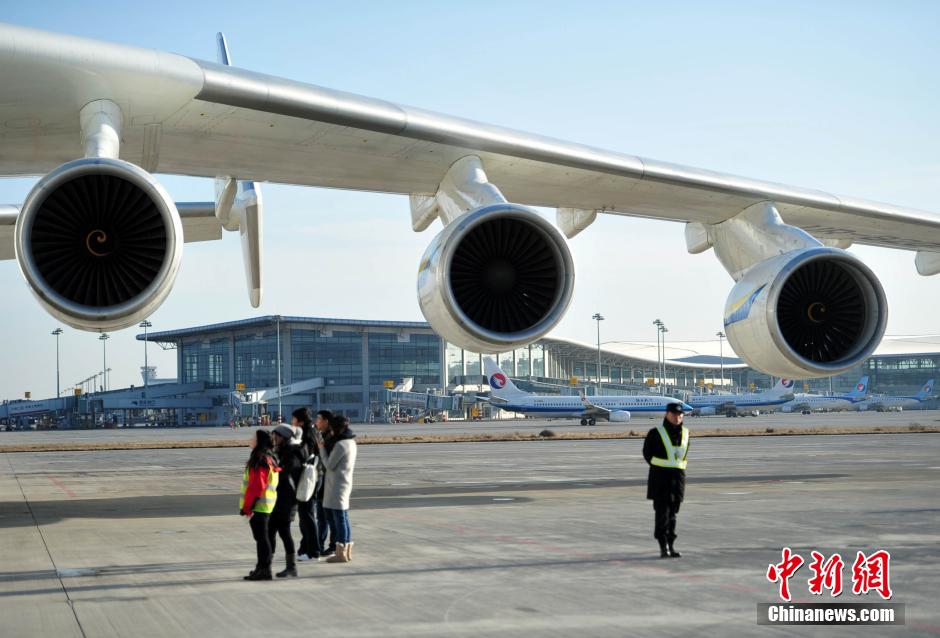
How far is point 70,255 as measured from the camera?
9.23 meters

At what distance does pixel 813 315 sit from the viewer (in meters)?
13.9

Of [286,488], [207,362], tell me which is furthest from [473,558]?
[207,362]

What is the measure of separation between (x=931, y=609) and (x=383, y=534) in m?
6.55

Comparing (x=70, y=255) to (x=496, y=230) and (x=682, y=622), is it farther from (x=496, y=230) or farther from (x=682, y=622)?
(x=682, y=622)

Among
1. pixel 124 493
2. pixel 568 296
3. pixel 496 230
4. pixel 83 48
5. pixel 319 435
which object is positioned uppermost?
pixel 83 48

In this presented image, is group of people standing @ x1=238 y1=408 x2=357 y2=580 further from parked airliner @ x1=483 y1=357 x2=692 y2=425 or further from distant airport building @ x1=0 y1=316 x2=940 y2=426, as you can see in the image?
distant airport building @ x1=0 y1=316 x2=940 y2=426

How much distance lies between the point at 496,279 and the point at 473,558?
3.26m

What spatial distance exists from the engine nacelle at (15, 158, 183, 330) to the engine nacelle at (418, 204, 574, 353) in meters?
3.10

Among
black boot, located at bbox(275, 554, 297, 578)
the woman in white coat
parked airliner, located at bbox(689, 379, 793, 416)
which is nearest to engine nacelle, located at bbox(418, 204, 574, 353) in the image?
the woman in white coat

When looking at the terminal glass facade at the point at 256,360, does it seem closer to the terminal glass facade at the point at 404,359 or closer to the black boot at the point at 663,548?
the terminal glass facade at the point at 404,359

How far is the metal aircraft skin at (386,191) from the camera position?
9.25 m

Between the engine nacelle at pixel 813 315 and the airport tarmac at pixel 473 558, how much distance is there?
6.95 feet

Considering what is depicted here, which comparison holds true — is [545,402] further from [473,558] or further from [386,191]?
[473,558]

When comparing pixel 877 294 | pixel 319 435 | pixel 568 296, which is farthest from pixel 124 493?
pixel 877 294
